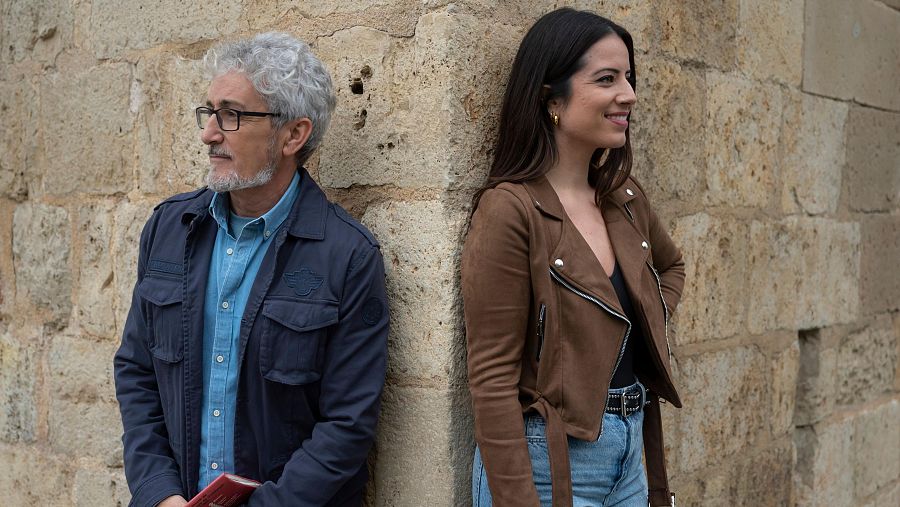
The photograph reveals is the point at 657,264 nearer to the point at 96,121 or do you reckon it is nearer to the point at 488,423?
the point at 488,423

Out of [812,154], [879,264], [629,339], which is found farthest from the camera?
[879,264]

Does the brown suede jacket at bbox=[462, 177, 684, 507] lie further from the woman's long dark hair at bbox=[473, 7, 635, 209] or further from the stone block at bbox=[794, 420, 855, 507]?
the stone block at bbox=[794, 420, 855, 507]

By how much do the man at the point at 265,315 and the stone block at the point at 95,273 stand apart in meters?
0.91

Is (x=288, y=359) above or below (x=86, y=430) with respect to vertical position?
above

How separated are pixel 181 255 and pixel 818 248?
8.73 feet

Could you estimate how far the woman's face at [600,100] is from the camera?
7.44ft

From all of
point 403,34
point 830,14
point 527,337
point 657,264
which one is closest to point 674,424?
point 657,264

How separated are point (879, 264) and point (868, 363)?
0.45 meters

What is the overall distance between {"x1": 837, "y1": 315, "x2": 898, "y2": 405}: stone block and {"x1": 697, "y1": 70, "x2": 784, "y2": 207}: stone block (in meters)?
1.05

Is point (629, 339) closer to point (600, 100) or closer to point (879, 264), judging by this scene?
point (600, 100)

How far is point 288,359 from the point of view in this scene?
2.21m

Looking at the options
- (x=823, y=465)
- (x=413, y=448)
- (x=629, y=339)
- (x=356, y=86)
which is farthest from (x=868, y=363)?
(x=356, y=86)

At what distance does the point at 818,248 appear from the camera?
3.94 meters

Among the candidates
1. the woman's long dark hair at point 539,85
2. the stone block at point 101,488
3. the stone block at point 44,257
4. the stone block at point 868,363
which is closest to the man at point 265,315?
the woman's long dark hair at point 539,85
